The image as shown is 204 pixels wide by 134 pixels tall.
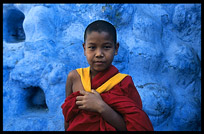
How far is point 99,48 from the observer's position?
80 cm

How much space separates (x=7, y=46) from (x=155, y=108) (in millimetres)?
2343

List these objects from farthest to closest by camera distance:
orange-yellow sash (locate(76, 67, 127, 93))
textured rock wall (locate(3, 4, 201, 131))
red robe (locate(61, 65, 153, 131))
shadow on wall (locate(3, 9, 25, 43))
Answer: shadow on wall (locate(3, 9, 25, 43)) < textured rock wall (locate(3, 4, 201, 131)) < orange-yellow sash (locate(76, 67, 127, 93)) < red robe (locate(61, 65, 153, 131))

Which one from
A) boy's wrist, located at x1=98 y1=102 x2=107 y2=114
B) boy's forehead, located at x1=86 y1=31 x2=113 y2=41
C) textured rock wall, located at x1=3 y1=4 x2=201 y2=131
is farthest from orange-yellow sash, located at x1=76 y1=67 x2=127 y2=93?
textured rock wall, located at x1=3 y1=4 x2=201 y2=131

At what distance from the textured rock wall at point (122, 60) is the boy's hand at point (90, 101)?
114 centimetres

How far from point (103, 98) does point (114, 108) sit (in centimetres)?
8

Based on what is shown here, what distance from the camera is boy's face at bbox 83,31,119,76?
0.79 m

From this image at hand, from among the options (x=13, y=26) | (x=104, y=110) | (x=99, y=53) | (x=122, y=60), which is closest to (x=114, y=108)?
(x=104, y=110)

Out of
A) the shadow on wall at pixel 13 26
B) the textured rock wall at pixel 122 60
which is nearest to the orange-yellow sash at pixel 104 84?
the textured rock wall at pixel 122 60

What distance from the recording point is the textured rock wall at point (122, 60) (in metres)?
1.85

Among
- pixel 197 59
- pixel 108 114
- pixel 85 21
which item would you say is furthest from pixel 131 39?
pixel 108 114

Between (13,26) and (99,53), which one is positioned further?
(13,26)

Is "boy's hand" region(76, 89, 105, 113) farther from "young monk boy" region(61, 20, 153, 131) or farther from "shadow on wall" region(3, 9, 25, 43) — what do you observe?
"shadow on wall" region(3, 9, 25, 43)

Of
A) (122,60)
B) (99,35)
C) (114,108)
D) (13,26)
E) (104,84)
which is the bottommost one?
(114,108)

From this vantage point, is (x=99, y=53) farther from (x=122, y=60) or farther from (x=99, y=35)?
(x=122, y=60)
